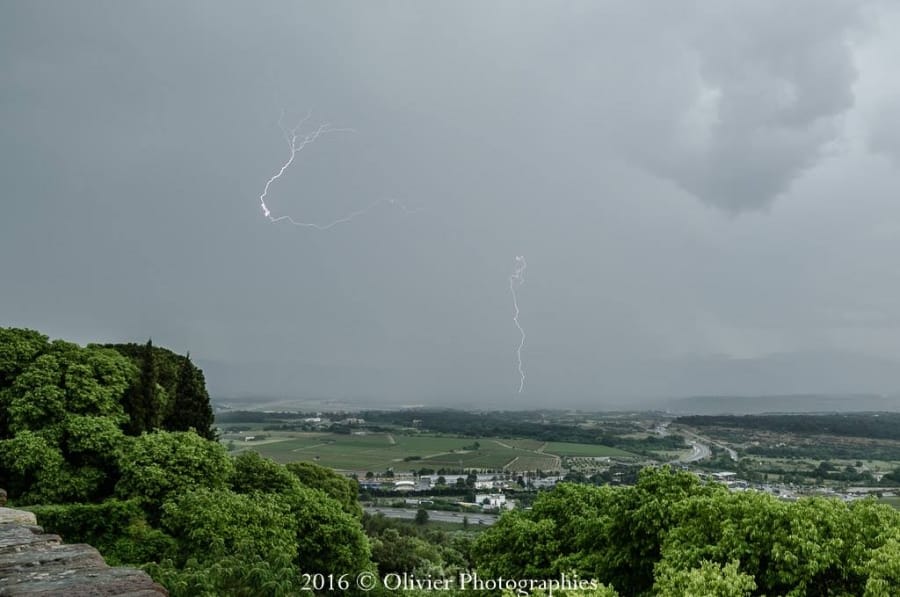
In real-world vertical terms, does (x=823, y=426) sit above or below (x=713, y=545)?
below

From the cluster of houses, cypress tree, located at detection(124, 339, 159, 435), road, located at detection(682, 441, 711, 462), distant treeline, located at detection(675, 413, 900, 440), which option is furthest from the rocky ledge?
distant treeline, located at detection(675, 413, 900, 440)

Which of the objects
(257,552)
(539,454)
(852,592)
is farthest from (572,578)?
(539,454)

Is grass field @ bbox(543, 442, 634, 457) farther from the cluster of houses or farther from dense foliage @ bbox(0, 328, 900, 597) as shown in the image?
dense foliage @ bbox(0, 328, 900, 597)

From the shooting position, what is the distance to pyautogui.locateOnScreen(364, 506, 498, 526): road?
8175cm

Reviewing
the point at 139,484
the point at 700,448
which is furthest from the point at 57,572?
the point at 700,448

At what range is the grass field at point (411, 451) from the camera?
126m

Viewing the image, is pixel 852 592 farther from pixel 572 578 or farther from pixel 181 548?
pixel 181 548

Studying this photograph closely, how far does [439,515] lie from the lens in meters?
86.9

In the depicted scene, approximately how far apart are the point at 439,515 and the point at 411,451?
2682 inches

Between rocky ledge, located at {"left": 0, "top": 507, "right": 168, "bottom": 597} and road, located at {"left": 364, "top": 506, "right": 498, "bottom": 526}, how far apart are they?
72.2 meters

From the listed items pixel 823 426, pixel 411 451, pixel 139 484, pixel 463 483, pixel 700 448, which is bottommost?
pixel 411 451

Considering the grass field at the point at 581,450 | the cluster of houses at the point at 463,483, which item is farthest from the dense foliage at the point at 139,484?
the grass field at the point at 581,450

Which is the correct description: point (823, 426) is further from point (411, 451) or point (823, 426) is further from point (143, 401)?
point (143, 401)

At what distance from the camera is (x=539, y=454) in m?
143
